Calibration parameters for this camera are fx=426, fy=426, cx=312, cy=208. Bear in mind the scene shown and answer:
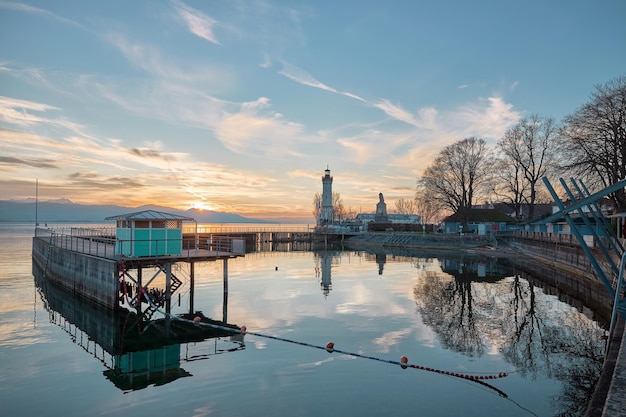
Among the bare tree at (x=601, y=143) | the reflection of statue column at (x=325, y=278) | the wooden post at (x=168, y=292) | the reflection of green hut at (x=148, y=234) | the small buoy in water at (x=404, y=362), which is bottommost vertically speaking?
the small buoy in water at (x=404, y=362)

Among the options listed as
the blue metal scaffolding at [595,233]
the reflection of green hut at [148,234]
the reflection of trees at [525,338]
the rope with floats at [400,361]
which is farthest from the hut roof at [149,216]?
the blue metal scaffolding at [595,233]

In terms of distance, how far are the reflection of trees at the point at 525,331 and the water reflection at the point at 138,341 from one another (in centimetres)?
972

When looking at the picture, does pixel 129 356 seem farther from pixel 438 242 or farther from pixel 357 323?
pixel 438 242

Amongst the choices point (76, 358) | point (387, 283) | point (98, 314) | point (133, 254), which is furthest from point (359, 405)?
point (387, 283)

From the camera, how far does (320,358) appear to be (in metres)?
15.3

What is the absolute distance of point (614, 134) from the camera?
116 ft

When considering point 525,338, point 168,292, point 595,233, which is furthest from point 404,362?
point 168,292

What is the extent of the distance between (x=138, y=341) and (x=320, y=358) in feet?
27.1

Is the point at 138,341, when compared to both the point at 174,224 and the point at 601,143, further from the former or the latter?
the point at 601,143

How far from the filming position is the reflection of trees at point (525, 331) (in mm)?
13992

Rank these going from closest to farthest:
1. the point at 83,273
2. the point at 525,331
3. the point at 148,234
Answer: the point at 525,331 < the point at 148,234 < the point at 83,273

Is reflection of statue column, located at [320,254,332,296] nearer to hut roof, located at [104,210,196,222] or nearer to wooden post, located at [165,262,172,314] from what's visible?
wooden post, located at [165,262,172,314]

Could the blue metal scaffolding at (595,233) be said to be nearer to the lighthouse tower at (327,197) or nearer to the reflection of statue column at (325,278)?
the reflection of statue column at (325,278)

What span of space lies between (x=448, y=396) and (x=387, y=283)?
22.0 metres
